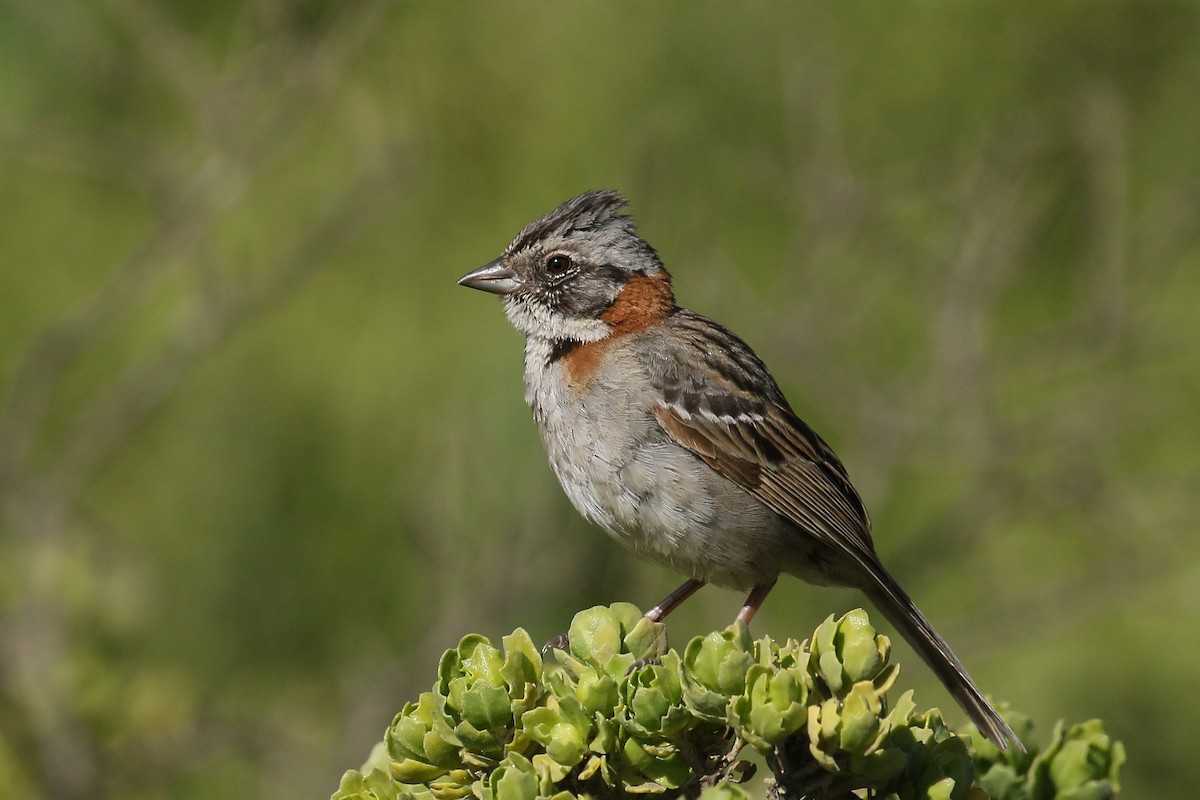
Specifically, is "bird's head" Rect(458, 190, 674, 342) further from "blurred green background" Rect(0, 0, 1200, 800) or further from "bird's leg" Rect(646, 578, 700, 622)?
"blurred green background" Rect(0, 0, 1200, 800)

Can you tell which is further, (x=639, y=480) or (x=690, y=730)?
(x=639, y=480)

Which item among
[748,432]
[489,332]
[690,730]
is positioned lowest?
[690,730]

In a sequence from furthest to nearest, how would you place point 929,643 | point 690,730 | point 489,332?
1. point 489,332
2. point 929,643
3. point 690,730

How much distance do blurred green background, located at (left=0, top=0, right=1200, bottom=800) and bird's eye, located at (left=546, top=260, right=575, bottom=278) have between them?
918mm

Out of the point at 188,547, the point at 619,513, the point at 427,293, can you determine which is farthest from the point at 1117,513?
the point at 188,547

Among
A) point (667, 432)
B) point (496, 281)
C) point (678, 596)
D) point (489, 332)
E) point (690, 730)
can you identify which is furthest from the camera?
point (489, 332)

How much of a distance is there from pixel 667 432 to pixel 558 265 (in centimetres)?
63

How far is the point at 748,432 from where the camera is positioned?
3.57 m

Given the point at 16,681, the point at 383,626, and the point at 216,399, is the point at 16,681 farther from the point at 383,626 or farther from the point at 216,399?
the point at 216,399

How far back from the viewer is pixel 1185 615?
19.1ft

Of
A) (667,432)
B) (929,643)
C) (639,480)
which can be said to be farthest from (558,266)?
(929,643)

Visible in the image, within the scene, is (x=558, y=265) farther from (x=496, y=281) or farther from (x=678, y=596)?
(x=678, y=596)

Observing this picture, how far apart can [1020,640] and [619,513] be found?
9.74 feet

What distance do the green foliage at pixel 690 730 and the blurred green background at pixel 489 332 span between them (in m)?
1.86
